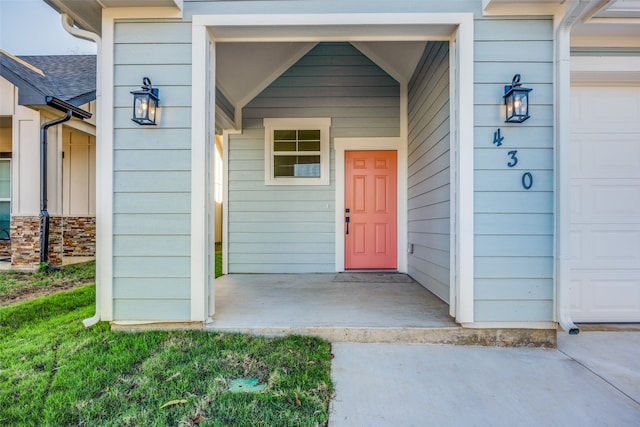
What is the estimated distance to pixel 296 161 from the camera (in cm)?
484

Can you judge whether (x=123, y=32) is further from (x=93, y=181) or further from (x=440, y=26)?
(x=93, y=181)

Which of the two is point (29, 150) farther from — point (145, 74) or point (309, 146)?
point (309, 146)

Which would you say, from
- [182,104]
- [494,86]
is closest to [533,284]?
[494,86]

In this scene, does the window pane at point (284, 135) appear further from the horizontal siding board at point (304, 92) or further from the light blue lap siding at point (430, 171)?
the light blue lap siding at point (430, 171)

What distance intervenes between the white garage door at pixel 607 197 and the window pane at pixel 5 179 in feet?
26.7

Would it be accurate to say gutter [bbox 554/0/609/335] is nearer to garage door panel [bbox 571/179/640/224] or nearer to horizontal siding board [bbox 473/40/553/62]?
horizontal siding board [bbox 473/40/553/62]

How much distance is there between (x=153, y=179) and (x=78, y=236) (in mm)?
5825

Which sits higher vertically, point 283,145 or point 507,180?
point 283,145

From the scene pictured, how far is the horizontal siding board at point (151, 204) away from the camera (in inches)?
99.0

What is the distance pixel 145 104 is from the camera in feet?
7.93

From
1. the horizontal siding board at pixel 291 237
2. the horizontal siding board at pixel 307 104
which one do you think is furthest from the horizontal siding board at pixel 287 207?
the horizontal siding board at pixel 307 104

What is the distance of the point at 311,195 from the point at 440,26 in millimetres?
2778

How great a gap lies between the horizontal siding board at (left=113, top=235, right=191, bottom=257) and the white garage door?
3174 millimetres

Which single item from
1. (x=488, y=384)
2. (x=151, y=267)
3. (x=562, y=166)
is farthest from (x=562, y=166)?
(x=151, y=267)
